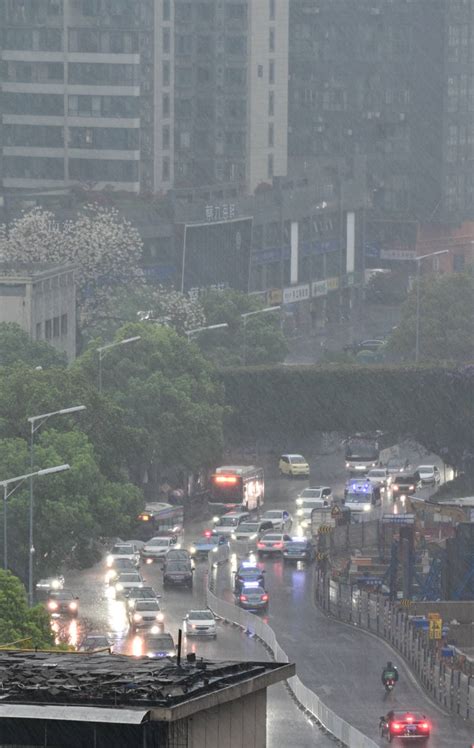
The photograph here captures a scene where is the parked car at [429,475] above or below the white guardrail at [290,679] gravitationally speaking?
below

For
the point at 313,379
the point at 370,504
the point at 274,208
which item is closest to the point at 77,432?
the point at 370,504

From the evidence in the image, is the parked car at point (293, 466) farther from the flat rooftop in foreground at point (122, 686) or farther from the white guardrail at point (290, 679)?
the flat rooftop in foreground at point (122, 686)

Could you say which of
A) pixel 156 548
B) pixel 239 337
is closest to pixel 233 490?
pixel 156 548

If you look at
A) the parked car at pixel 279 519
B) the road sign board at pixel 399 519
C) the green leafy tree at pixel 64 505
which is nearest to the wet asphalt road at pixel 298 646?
the green leafy tree at pixel 64 505

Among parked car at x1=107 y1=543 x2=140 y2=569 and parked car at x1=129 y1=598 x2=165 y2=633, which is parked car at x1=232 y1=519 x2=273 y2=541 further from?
parked car at x1=129 y1=598 x2=165 y2=633

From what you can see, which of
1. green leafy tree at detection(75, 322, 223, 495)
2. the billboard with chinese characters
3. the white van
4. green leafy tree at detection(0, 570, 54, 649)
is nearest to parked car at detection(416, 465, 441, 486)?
green leafy tree at detection(75, 322, 223, 495)

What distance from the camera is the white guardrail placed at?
203 ft

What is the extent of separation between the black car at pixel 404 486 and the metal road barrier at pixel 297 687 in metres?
33.4

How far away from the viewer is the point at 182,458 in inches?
4601

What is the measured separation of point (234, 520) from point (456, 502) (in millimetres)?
10325

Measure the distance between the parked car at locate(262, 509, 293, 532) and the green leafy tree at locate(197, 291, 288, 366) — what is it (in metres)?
33.5

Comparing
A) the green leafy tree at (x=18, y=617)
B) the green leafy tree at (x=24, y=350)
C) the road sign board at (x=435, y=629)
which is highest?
the green leafy tree at (x=18, y=617)

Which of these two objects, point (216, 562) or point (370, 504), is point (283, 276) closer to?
point (370, 504)

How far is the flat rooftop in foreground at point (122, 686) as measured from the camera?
24.5 meters
